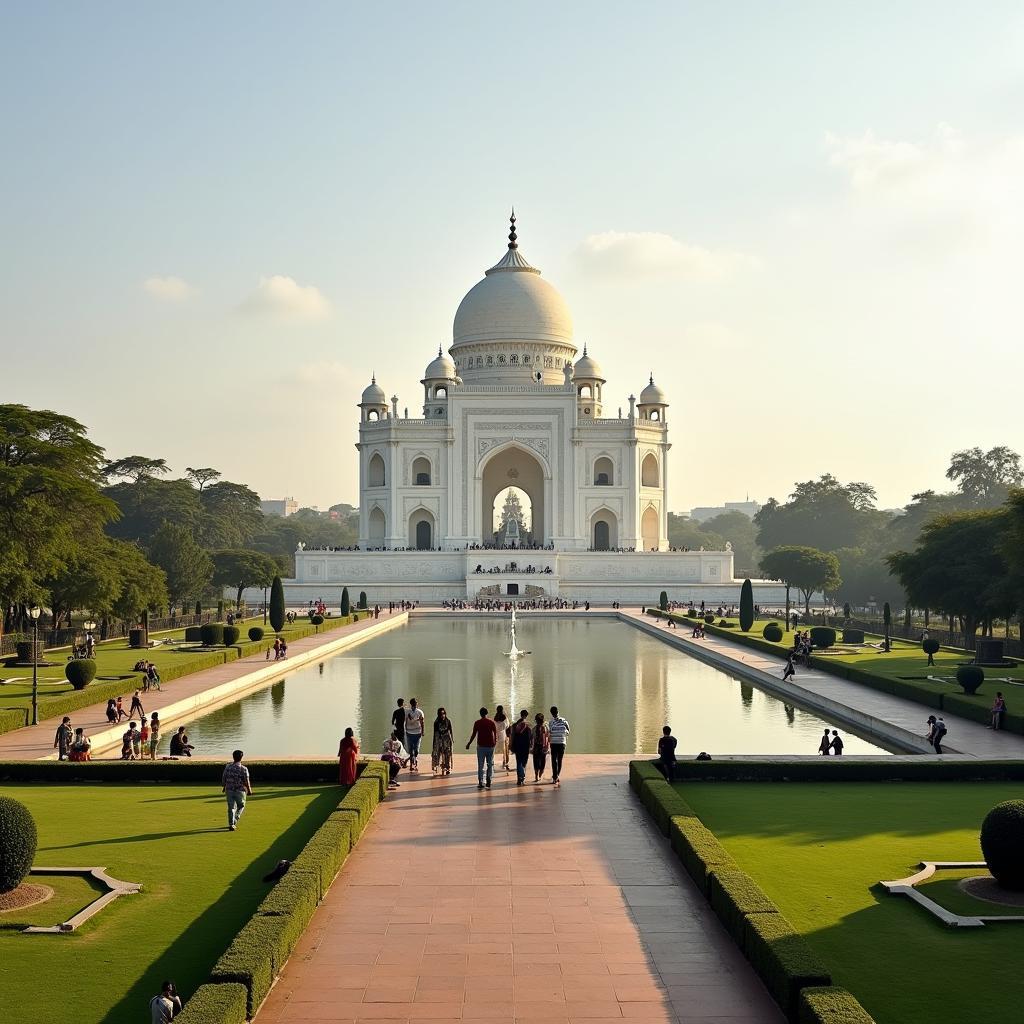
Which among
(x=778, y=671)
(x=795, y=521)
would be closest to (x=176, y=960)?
(x=778, y=671)

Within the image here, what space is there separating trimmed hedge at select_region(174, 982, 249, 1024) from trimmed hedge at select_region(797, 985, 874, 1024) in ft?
10.1

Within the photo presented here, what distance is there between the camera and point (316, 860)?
28.9 ft

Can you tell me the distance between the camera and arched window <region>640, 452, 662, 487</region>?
63.2 m

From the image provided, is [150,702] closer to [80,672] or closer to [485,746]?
[80,672]

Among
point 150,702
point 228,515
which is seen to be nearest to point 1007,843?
point 150,702

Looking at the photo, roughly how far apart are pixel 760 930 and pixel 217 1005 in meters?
3.32

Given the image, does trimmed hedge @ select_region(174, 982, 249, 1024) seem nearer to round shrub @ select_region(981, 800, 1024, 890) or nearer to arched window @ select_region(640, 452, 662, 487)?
round shrub @ select_region(981, 800, 1024, 890)

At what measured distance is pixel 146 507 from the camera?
207 feet

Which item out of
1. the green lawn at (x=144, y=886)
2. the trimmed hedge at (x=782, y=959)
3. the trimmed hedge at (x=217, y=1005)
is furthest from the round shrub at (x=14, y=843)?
the trimmed hedge at (x=782, y=959)

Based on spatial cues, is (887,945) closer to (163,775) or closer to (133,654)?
(163,775)

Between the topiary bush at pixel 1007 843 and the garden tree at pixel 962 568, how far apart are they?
21.6m

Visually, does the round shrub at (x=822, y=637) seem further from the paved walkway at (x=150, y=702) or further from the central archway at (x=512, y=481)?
the central archway at (x=512, y=481)

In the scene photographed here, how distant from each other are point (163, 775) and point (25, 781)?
155 cm

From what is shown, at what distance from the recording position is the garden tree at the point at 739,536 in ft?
325
